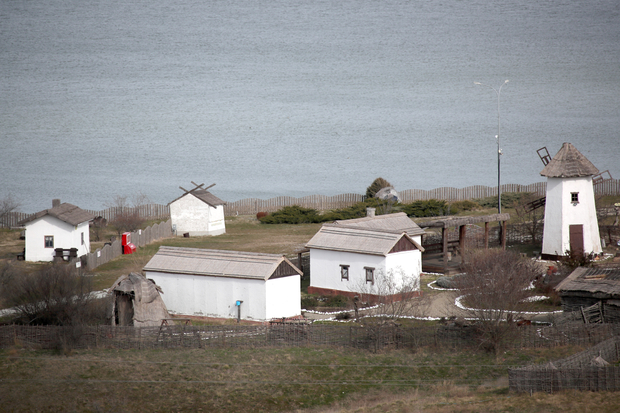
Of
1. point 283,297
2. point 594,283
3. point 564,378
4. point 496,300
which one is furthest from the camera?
point 283,297

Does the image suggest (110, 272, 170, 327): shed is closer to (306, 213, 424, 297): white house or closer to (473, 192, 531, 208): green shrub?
(306, 213, 424, 297): white house

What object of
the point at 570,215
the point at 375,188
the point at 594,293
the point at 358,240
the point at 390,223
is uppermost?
the point at 375,188

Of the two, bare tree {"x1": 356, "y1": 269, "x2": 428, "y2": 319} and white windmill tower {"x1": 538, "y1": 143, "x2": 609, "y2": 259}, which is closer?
bare tree {"x1": 356, "y1": 269, "x2": 428, "y2": 319}

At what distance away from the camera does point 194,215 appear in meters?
56.3

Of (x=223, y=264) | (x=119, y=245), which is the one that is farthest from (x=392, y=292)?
(x=119, y=245)

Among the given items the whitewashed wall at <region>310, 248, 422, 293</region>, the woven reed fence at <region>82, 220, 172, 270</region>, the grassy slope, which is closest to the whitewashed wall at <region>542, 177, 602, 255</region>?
the whitewashed wall at <region>310, 248, 422, 293</region>

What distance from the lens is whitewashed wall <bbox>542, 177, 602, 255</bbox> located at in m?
41.3

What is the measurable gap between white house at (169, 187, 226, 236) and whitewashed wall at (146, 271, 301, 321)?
2306 centimetres

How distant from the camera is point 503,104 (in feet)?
634

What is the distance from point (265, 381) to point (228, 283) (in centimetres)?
868

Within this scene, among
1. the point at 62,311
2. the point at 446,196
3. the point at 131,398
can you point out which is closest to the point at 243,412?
the point at 131,398

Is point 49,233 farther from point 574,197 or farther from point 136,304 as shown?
point 574,197

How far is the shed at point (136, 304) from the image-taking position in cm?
2848

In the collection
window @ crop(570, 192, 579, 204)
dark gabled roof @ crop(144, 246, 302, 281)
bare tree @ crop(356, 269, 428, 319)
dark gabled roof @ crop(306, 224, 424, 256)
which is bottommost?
bare tree @ crop(356, 269, 428, 319)
